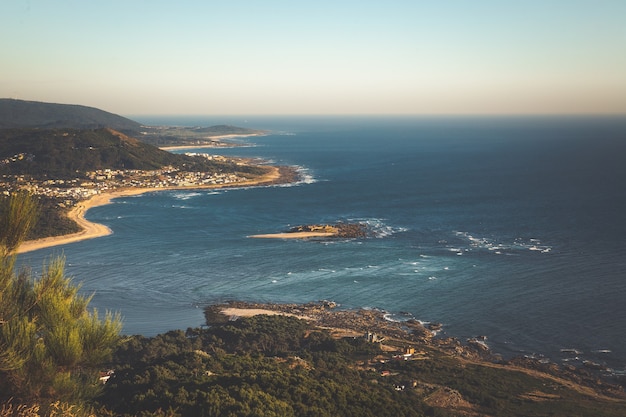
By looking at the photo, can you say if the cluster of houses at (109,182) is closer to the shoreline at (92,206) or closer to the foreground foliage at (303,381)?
the shoreline at (92,206)

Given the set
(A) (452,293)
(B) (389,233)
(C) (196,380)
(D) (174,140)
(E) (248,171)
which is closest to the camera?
(C) (196,380)

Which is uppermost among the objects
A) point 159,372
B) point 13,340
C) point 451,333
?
point 13,340

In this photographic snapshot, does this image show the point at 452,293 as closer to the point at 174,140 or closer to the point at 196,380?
the point at 196,380

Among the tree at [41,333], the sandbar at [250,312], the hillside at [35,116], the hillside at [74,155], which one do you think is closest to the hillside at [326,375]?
the sandbar at [250,312]

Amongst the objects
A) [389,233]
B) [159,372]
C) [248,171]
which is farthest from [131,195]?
[159,372]

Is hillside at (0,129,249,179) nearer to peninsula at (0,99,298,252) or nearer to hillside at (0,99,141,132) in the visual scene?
peninsula at (0,99,298,252)

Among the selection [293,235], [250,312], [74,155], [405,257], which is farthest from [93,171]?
[250,312]

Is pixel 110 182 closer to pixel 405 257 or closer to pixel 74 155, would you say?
pixel 74 155
